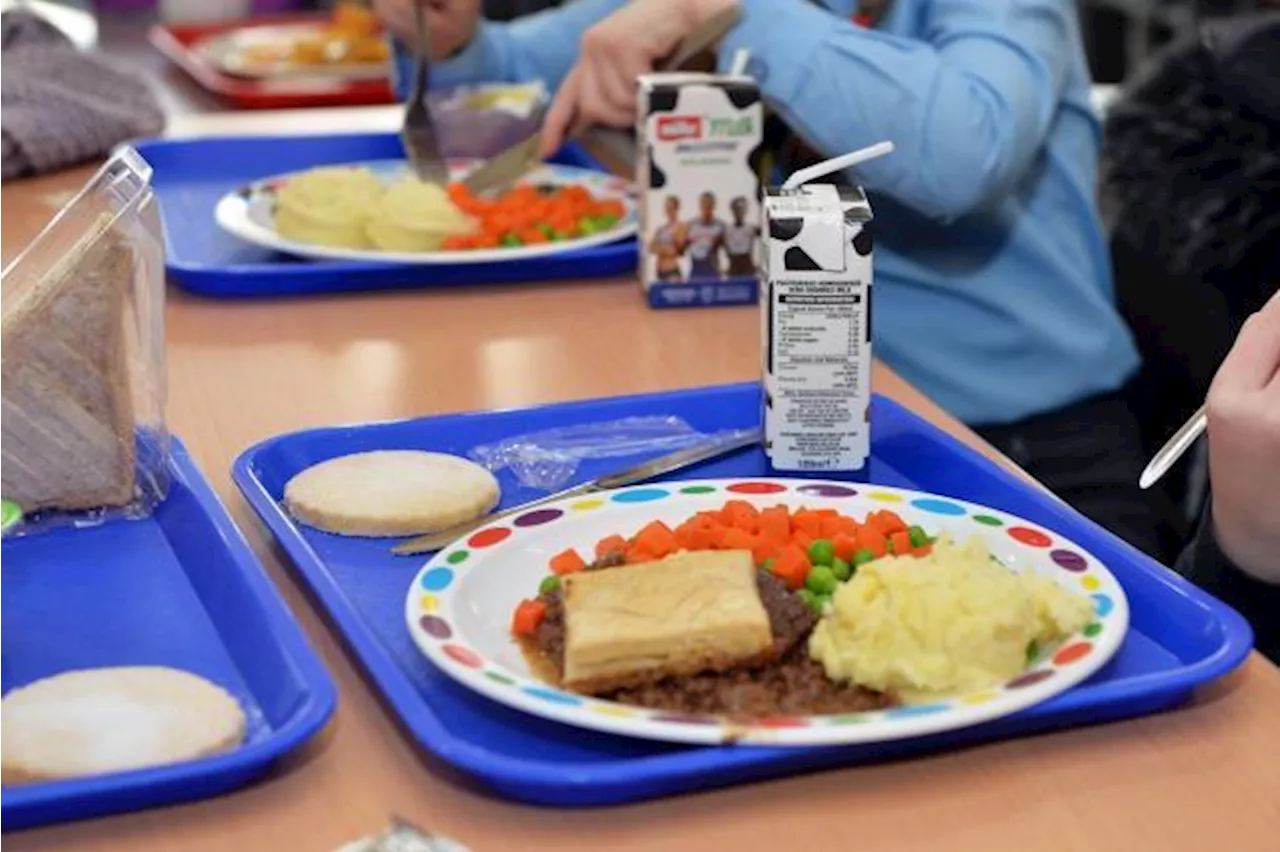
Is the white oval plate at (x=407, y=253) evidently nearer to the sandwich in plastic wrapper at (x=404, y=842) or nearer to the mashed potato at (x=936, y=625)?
the mashed potato at (x=936, y=625)

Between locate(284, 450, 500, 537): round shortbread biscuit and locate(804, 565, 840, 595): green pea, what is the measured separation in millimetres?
228

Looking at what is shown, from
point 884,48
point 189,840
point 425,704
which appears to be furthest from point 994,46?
point 189,840

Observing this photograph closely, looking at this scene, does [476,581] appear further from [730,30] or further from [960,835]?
[730,30]

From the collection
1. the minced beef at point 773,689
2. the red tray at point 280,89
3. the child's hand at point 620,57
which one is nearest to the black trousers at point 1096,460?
the child's hand at point 620,57

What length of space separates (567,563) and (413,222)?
62 centimetres

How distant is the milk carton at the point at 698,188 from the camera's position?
1385mm

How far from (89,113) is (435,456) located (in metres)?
0.98

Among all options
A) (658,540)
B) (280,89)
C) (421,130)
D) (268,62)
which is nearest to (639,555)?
(658,540)

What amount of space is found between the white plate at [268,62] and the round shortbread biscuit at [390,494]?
1378 millimetres

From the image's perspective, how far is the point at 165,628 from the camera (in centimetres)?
96

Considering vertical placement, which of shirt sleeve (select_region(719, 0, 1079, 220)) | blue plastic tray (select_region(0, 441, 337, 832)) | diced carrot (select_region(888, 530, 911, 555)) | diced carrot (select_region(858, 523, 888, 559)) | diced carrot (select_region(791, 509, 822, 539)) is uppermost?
shirt sleeve (select_region(719, 0, 1079, 220))

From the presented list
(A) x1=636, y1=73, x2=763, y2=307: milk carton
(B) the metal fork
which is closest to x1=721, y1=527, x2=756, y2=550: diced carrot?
(A) x1=636, y1=73, x2=763, y2=307: milk carton

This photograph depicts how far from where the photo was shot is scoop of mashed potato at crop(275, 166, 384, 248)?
1.54 metres

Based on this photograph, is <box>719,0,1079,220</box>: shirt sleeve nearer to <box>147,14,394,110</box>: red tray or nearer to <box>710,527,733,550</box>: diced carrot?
<box>710,527,733,550</box>: diced carrot
